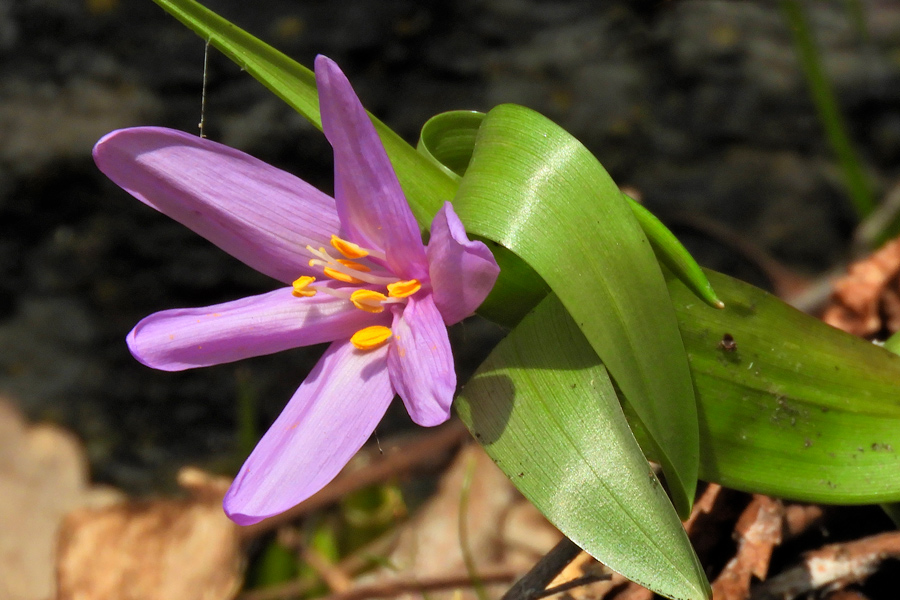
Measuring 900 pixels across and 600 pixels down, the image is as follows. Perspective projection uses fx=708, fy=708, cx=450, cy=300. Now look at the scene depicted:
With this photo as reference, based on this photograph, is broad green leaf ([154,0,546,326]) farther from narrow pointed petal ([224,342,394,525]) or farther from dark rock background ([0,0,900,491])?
dark rock background ([0,0,900,491])

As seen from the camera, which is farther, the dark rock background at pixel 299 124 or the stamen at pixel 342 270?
the dark rock background at pixel 299 124

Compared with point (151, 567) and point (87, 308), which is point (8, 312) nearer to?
point (87, 308)

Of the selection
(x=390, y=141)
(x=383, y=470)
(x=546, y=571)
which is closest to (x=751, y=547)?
(x=546, y=571)

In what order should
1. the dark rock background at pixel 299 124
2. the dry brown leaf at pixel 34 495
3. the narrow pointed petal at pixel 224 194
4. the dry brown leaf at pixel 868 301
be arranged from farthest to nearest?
the dry brown leaf at pixel 34 495, the dark rock background at pixel 299 124, the dry brown leaf at pixel 868 301, the narrow pointed petal at pixel 224 194

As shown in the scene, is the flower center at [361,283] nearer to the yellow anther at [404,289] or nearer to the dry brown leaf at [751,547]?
the yellow anther at [404,289]

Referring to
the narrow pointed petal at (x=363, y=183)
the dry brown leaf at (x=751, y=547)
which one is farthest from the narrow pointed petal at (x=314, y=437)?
the dry brown leaf at (x=751, y=547)

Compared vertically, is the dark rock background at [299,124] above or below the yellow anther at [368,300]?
below

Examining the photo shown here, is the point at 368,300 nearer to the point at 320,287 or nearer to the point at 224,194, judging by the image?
the point at 320,287

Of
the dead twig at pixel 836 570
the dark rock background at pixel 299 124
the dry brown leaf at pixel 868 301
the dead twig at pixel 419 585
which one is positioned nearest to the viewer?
the dead twig at pixel 836 570
